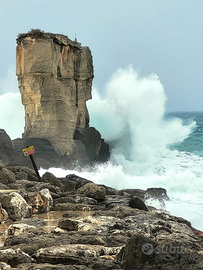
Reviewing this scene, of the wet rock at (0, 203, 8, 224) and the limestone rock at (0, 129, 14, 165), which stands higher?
the limestone rock at (0, 129, 14, 165)

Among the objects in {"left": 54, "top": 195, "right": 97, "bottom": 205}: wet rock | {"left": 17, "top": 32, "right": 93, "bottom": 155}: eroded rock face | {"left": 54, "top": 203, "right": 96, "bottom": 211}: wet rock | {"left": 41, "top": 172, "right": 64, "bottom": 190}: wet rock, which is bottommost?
{"left": 54, "top": 203, "right": 96, "bottom": 211}: wet rock

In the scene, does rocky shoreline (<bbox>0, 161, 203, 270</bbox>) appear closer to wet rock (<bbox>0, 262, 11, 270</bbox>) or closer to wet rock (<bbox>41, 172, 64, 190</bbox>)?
wet rock (<bbox>0, 262, 11, 270</bbox>)

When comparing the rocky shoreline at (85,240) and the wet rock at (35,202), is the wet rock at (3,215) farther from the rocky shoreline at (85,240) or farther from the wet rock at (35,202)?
the wet rock at (35,202)

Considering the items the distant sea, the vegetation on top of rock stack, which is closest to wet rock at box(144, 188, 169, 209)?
the distant sea

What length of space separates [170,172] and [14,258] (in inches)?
640

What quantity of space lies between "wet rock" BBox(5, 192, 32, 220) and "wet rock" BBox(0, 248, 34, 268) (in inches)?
124

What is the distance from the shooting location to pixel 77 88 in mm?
21797

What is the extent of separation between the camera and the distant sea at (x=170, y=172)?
37.9 feet

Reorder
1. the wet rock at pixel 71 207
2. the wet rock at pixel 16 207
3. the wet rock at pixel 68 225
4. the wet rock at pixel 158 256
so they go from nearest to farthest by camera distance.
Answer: the wet rock at pixel 158 256 < the wet rock at pixel 68 225 < the wet rock at pixel 16 207 < the wet rock at pixel 71 207

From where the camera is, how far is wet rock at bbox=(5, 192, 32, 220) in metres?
6.32

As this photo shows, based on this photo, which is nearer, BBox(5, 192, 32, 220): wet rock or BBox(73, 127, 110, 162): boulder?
BBox(5, 192, 32, 220): wet rock

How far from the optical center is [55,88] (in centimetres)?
2019

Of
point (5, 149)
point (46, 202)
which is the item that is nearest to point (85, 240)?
point (46, 202)

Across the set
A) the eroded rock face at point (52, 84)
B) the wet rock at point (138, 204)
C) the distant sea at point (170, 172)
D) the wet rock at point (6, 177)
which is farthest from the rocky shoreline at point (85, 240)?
the eroded rock face at point (52, 84)
